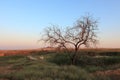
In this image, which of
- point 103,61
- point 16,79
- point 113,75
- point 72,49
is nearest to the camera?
point 16,79

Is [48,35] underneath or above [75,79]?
above

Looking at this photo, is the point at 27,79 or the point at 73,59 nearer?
the point at 27,79

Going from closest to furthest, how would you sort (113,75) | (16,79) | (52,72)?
1. (16,79)
2. (52,72)
3. (113,75)

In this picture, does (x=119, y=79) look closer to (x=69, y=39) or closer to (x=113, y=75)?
(x=113, y=75)

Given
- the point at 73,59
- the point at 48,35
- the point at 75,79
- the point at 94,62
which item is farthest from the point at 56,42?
the point at 75,79

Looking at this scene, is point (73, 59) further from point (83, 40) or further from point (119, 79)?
point (119, 79)

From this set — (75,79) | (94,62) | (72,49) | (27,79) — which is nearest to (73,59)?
(72,49)

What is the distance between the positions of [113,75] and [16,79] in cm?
903

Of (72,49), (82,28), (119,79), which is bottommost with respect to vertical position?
(119,79)

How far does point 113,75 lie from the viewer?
22594 mm

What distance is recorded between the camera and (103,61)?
1716 inches

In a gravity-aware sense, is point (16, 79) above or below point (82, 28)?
below

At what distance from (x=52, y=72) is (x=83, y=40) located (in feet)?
59.8

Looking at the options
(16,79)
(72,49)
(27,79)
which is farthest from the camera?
(72,49)
